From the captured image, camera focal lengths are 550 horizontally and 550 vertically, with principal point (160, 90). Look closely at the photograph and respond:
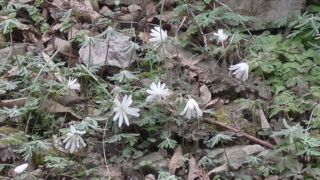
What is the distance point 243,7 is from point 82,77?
1318 millimetres

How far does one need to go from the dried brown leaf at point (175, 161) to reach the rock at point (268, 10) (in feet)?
4.32

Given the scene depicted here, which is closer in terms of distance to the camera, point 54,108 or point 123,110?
point 123,110

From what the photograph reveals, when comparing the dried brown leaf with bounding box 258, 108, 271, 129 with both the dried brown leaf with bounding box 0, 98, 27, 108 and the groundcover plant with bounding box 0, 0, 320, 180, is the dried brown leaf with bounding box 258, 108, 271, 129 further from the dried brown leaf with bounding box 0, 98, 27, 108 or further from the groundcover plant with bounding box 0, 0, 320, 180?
the dried brown leaf with bounding box 0, 98, 27, 108

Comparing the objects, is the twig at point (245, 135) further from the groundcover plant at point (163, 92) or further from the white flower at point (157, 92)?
the white flower at point (157, 92)

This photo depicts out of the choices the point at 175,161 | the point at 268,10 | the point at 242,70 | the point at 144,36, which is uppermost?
the point at 242,70

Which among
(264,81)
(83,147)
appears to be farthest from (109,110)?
(264,81)

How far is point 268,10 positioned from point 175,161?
1552 millimetres

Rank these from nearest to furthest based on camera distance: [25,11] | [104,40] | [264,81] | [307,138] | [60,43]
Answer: [307,138] < [264,81] < [104,40] < [60,43] < [25,11]

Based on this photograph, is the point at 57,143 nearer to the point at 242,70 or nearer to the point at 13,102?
the point at 13,102

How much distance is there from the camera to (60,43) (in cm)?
377

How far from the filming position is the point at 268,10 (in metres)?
3.87

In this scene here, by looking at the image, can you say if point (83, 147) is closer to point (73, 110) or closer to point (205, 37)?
point (73, 110)

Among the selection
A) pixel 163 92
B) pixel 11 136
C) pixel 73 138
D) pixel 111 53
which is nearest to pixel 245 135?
pixel 163 92

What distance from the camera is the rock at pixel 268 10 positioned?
381 cm
